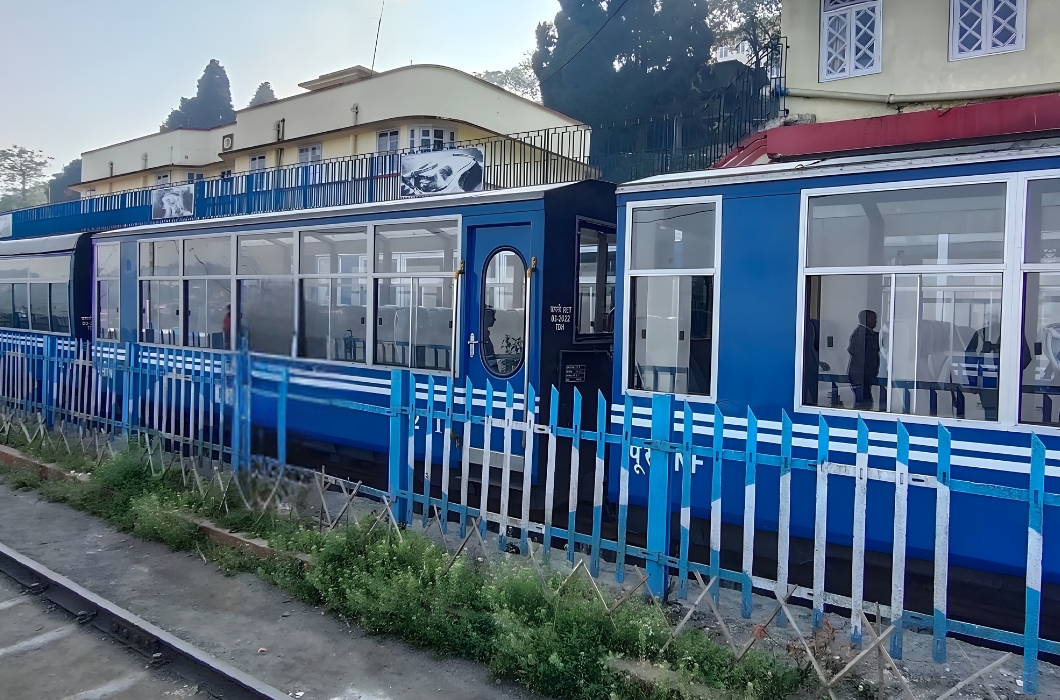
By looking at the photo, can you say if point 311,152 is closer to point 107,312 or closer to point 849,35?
point 107,312

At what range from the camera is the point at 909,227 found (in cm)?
478

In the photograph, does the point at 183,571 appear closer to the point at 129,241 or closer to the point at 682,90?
the point at 129,241

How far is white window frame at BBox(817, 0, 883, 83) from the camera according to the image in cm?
1206

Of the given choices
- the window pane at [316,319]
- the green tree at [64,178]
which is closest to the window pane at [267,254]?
the window pane at [316,319]

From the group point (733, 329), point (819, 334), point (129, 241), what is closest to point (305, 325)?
point (129, 241)

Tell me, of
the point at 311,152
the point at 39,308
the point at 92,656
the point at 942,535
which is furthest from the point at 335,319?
the point at 311,152

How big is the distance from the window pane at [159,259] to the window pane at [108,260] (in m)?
0.70

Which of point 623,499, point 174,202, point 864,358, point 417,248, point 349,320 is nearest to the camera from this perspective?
point 623,499

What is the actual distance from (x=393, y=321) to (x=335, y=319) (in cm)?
86

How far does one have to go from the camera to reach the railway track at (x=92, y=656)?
13.1 ft

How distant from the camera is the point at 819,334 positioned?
16.6ft

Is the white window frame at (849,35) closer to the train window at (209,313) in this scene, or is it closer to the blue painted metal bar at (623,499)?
the train window at (209,313)

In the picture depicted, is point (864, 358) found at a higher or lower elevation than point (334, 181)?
lower

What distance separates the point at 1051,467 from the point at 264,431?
20.9 ft
